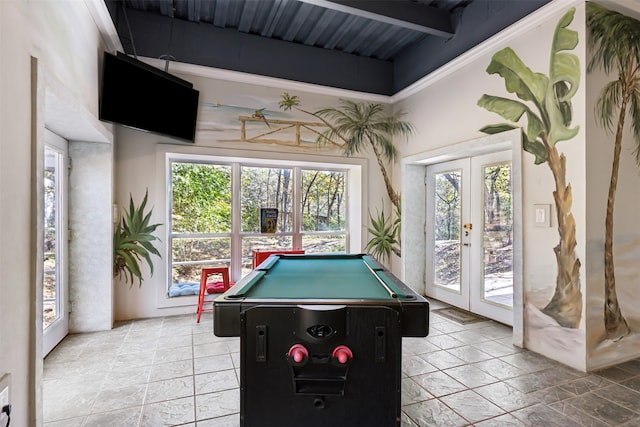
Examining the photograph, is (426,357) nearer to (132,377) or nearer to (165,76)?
(132,377)

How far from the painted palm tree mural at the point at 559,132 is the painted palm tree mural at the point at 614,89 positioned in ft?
0.60

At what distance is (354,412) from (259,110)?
383cm

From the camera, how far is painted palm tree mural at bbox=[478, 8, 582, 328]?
2807mm

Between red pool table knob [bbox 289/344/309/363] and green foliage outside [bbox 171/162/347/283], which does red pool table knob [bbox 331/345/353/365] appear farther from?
green foliage outside [bbox 171/162/347/283]

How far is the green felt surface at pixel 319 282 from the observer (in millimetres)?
1916

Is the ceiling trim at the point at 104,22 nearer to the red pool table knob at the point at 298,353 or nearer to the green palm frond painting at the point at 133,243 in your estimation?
the green palm frond painting at the point at 133,243

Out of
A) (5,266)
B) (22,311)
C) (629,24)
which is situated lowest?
(22,311)

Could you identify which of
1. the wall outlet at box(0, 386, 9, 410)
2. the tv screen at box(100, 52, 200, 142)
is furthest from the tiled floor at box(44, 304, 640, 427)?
the tv screen at box(100, 52, 200, 142)

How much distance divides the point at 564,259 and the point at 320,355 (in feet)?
8.11

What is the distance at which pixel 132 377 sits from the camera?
263 cm

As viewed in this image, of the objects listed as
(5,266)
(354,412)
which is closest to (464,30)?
(354,412)

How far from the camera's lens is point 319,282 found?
228 centimetres

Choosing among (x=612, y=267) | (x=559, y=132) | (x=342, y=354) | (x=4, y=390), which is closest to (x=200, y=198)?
(x=4, y=390)

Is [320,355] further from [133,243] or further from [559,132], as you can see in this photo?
[133,243]
